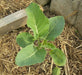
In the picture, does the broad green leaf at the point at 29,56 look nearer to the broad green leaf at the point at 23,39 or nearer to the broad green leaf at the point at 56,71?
the broad green leaf at the point at 23,39

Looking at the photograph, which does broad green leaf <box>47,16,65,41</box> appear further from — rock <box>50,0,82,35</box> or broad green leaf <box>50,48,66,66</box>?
rock <box>50,0,82,35</box>

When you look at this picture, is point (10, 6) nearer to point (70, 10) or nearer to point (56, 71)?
point (70, 10)

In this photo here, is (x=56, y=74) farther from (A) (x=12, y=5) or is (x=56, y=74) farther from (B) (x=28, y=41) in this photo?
(A) (x=12, y=5)

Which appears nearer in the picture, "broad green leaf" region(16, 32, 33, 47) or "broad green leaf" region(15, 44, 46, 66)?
"broad green leaf" region(15, 44, 46, 66)

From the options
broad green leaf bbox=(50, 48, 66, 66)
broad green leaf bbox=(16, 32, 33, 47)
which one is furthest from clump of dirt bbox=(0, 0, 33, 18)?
broad green leaf bbox=(50, 48, 66, 66)

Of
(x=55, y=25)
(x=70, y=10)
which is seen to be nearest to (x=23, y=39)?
(x=55, y=25)

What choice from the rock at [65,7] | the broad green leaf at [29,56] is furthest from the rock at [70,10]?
the broad green leaf at [29,56]
